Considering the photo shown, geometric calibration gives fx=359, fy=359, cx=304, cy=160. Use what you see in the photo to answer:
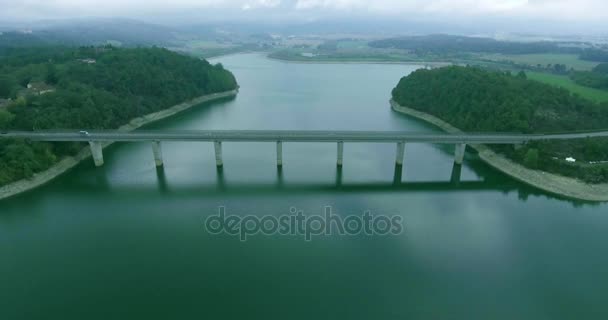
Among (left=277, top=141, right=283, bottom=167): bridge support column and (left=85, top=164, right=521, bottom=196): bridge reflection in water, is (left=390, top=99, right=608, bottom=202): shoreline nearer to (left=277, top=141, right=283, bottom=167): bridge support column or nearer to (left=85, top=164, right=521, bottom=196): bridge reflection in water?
(left=85, top=164, right=521, bottom=196): bridge reflection in water

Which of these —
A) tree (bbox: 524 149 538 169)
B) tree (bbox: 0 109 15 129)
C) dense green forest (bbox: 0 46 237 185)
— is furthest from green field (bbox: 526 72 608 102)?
tree (bbox: 0 109 15 129)

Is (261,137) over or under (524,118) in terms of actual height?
under

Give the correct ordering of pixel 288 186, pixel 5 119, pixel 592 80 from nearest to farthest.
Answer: pixel 288 186, pixel 5 119, pixel 592 80

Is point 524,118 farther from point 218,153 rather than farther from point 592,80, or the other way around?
point 592,80

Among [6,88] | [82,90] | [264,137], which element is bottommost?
[264,137]

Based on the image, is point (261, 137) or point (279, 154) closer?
point (261, 137)

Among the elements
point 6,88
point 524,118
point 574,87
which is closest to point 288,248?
point 524,118

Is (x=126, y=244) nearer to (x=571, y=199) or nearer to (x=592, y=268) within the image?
(x=592, y=268)
